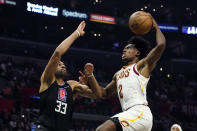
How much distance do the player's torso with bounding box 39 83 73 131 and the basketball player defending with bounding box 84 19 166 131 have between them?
29.5 inches

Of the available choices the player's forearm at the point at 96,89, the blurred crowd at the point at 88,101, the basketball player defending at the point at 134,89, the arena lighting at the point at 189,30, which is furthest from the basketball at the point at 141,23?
the arena lighting at the point at 189,30

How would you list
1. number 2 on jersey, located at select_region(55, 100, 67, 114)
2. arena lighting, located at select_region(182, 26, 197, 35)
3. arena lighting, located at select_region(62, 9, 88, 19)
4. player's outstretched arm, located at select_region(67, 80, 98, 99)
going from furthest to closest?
arena lighting, located at select_region(182, 26, 197, 35)
arena lighting, located at select_region(62, 9, 88, 19)
player's outstretched arm, located at select_region(67, 80, 98, 99)
number 2 on jersey, located at select_region(55, 100, 67, 114)

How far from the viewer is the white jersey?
4582 millimetres

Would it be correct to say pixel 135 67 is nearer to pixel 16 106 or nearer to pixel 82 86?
pixel 82 86

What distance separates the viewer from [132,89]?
4.60 meters

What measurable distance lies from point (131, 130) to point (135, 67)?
896 millimetres

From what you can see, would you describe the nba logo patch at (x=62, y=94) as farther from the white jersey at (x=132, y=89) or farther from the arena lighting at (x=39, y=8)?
the arena lighting at (x=39, y=8)

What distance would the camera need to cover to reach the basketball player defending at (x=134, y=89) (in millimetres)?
4367

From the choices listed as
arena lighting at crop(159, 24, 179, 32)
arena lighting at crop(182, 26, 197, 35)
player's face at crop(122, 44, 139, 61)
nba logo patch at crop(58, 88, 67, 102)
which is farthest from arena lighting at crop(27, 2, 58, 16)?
player's face at crop(122, 44, 139, 61)

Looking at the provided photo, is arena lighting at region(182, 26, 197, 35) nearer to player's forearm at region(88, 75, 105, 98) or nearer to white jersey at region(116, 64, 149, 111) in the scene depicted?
player's forearm at region(88, 75, 105, 98)

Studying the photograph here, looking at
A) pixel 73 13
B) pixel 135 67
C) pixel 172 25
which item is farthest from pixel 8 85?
pixel 135 67

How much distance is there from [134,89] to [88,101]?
508 inches

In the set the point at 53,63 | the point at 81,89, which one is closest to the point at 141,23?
the point at 53,63

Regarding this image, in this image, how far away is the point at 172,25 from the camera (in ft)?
65.5
